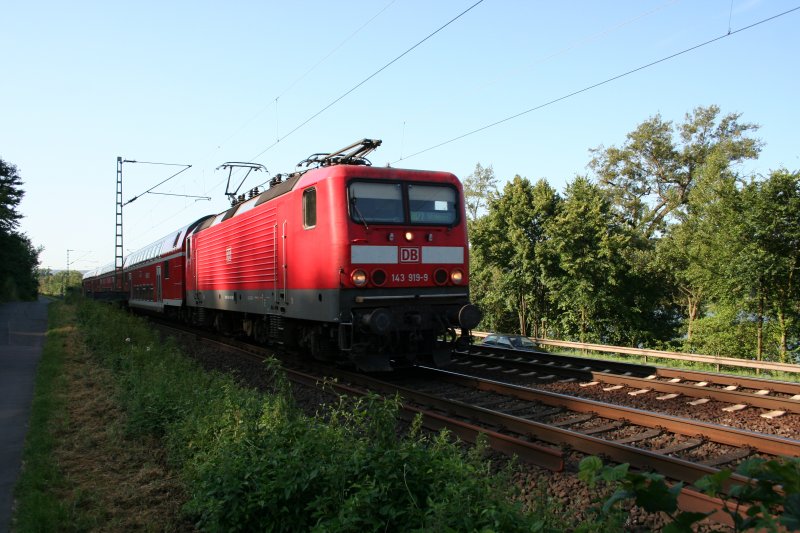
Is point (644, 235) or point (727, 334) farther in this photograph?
point (644, 235)

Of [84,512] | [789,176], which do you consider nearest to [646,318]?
[789,176]

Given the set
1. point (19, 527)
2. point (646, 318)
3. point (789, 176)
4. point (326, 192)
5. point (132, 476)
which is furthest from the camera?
point (646, 318)

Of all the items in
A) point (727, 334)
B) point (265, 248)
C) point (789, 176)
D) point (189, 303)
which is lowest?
point (727, 334)

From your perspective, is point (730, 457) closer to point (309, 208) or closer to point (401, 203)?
point (401, 203)

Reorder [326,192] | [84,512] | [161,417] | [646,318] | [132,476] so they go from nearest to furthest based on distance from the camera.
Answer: [84,512]
[132,476]
[161,417]
[326,192]
[646,318]

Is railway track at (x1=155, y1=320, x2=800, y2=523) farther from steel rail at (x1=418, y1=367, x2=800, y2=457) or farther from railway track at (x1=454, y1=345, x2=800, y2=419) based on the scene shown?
railway track at (x1=454, y1=345, x2=800, y2=419)

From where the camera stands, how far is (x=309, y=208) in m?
10.1

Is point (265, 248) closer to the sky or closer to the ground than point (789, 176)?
closer to the ground

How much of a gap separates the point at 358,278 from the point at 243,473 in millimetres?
5203

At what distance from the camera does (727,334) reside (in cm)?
2831

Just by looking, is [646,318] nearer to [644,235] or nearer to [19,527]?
[644,235]

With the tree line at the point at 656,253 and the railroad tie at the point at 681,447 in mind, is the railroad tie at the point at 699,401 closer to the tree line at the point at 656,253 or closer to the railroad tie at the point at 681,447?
the railroad tie at the point at 681,447

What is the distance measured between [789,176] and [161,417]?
2556cm

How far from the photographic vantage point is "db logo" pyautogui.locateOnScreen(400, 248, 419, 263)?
968 centimetres
